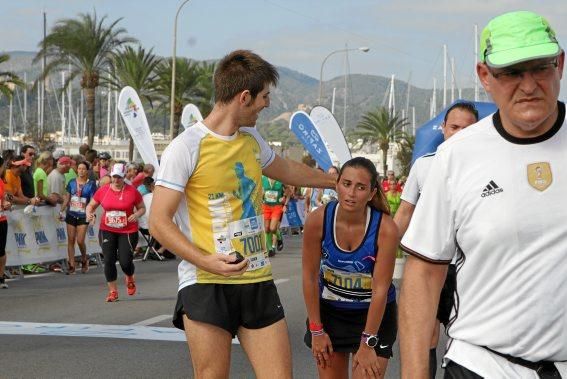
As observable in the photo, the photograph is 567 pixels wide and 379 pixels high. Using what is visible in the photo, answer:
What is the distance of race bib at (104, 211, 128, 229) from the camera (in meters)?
14.0

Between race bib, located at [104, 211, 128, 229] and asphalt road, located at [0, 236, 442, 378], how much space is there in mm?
962

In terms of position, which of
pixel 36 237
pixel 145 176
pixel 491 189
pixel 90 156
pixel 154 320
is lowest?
pixel 36 237

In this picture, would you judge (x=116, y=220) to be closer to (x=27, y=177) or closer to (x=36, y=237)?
(x=27, y=177)

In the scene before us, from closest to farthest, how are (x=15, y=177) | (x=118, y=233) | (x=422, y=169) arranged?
1. (x=422, y=169)
2. (x=118, y=233)
3. (x=15, y=177)

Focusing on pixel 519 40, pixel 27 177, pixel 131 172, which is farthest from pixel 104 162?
pixel 519 40

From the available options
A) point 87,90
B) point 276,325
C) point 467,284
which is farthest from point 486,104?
point 87,90

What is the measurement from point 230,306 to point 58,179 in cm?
1334

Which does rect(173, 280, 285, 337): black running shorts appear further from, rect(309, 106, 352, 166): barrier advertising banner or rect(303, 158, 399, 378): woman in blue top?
rect(309, 106, 352, 166): barrier advertising banner

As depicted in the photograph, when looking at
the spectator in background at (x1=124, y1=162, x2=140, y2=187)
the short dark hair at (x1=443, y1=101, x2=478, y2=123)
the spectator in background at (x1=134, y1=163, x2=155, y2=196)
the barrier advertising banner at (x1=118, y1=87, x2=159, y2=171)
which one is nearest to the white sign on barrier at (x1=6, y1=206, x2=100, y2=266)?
the spectator in background at (x1=134, y1=163, x2=155, y2=196)

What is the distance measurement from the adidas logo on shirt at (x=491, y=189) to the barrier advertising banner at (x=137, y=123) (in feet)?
72.6

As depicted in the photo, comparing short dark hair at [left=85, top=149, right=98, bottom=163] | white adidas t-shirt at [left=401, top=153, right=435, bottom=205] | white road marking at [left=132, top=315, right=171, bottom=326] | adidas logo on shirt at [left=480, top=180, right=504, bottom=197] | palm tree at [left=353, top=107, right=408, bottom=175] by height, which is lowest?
palm tree at [left=353, top=107, right=408, bottom=175]

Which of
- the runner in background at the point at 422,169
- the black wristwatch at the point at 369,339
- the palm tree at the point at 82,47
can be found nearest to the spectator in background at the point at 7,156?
the runner in background at the point at 422,169

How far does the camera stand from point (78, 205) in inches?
705

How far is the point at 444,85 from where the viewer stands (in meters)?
100
